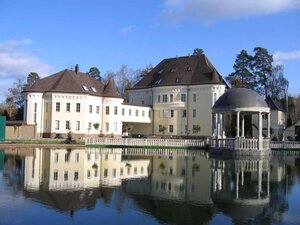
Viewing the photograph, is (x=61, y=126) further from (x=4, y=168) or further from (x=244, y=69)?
(x=244, y=69)

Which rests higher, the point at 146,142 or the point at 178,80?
the point at 178,80

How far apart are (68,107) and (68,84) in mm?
3150

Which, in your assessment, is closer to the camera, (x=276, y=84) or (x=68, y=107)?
(x=68, y=107)

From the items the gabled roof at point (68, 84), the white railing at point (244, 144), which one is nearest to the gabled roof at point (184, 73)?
the gabled roof at point (68, 84)

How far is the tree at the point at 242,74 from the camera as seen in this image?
71725 millimetres

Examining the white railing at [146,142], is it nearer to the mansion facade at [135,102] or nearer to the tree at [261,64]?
the mansion facade at [135,102]

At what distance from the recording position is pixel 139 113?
198 feet

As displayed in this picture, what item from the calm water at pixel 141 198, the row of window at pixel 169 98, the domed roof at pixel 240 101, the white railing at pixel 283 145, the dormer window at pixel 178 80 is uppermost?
the dormer window at pixel 178 80

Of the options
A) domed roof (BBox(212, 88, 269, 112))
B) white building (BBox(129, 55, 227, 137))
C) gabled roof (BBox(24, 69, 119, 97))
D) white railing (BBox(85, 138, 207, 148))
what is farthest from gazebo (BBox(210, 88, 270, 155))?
gabled roof (BBox(24, 69, 119, 97))

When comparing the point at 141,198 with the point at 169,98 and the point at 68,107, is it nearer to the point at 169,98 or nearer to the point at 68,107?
the point at 68,107

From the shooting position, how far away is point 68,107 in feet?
171

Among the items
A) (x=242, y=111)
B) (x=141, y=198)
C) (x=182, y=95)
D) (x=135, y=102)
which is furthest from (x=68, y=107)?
(x=141, y=198)

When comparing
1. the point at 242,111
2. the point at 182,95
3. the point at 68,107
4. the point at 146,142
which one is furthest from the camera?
the point at 182,95

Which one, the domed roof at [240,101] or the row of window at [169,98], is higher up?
the row of window at [169,98]
